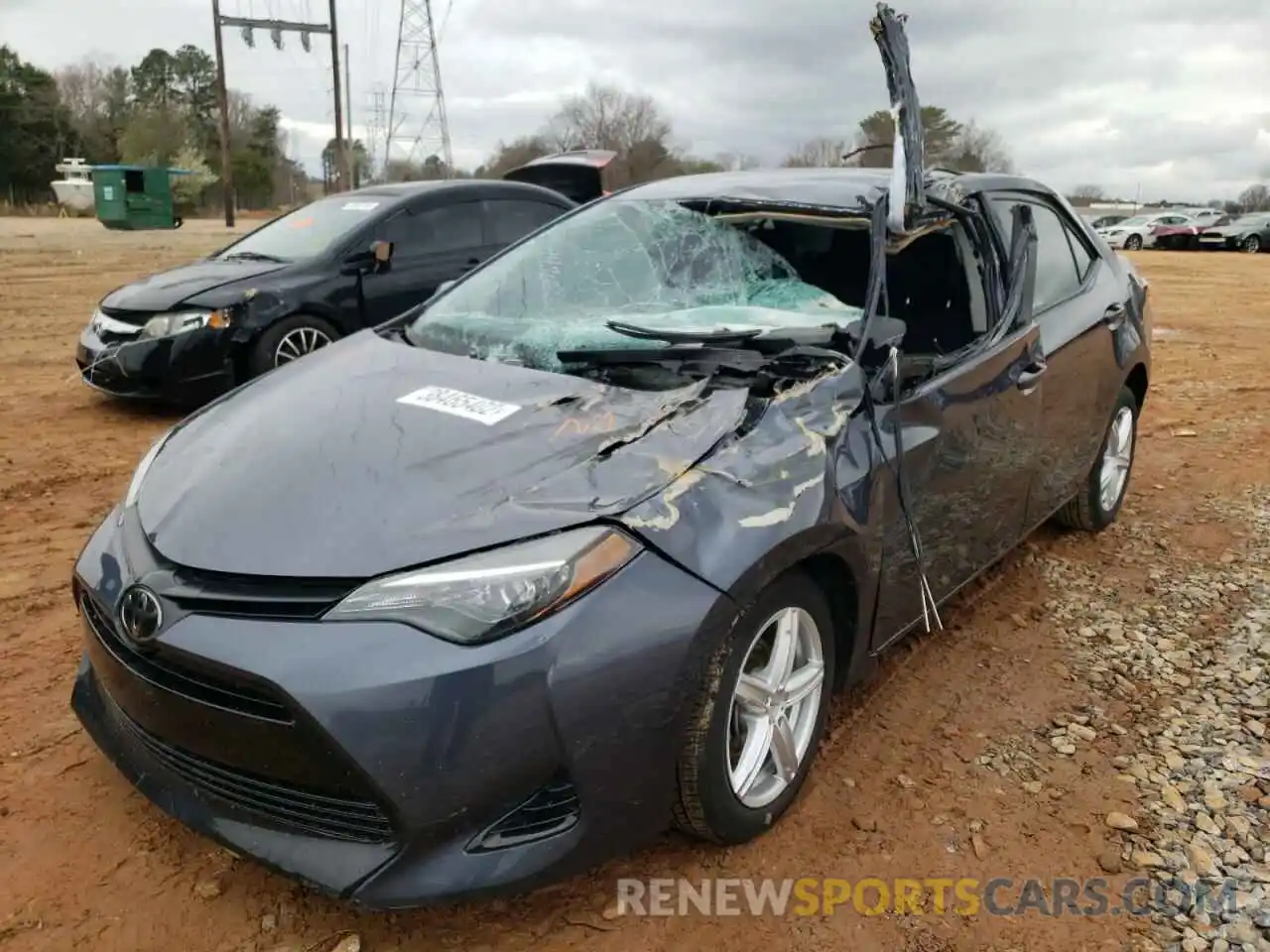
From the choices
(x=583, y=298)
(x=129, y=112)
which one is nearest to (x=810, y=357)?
(x=583, y=298)

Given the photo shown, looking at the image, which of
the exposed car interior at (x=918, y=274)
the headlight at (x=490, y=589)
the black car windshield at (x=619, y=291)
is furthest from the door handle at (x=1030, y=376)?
the headlight at (x=490, y=589)

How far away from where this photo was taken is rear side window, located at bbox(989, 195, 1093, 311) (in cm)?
367

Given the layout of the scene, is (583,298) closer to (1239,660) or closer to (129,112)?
(1239,660)

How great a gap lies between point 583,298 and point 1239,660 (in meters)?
2.55

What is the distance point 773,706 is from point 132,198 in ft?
109

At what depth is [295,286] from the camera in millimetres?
6336

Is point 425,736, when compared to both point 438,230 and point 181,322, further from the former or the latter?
point 438,230

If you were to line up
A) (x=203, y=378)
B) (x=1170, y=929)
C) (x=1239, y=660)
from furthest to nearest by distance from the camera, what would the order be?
(x=203, y=378), (x=1239, y=660), (x=1170, y=929)

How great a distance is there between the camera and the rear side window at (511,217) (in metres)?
7.40

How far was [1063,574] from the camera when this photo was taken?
4.21 m

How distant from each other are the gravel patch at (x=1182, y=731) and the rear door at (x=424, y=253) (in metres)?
4.35

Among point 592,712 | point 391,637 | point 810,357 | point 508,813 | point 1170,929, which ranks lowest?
point 1170,929

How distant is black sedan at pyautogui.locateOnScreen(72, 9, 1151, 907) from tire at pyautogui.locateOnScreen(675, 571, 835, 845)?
10mm

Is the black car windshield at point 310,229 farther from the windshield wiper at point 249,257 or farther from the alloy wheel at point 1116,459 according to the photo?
the alloy wheel at point 1116,459
